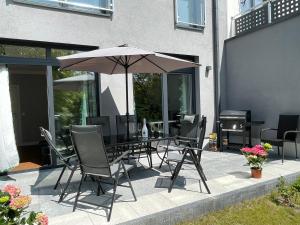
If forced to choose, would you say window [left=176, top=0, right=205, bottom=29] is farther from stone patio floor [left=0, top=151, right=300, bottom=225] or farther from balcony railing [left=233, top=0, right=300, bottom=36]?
stone patio floor [left=0, top=151, right=300, bottom=225]

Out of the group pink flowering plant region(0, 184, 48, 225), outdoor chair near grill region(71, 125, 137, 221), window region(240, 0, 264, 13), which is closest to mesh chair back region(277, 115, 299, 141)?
window region(240, 0, 264, 13)

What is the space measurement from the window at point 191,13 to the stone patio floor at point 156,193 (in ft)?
13.3

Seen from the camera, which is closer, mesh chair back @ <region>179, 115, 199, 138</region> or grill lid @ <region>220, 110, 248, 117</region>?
mesh chair back @ <region>179, 115, 199, 138</region>

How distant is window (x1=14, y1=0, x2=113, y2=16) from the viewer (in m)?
5.78

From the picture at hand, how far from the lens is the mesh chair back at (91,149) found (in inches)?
142

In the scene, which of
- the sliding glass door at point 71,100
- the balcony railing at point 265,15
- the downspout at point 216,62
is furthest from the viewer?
the downspout at point 216,62

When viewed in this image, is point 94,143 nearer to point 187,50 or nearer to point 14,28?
point 14,28

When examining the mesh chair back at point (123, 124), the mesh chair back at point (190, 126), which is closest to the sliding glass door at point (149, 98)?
the mesh chair back at point (123, 124)

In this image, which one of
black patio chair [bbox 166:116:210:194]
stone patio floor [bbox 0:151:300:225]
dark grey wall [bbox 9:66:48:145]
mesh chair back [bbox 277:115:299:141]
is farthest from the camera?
dark grey wall [bbox 9:66:48:145]

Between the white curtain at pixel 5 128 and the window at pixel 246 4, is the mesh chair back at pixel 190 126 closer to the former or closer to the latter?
the white curtain at pixel 5 128

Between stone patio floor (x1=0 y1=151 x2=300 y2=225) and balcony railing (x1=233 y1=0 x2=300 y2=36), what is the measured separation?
3.80 metres

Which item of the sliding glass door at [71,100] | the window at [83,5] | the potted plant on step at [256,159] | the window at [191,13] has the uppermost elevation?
the window at [191,13]

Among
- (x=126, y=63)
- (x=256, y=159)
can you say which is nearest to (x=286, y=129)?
(x=256, y=159)

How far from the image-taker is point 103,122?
6.09 metres
